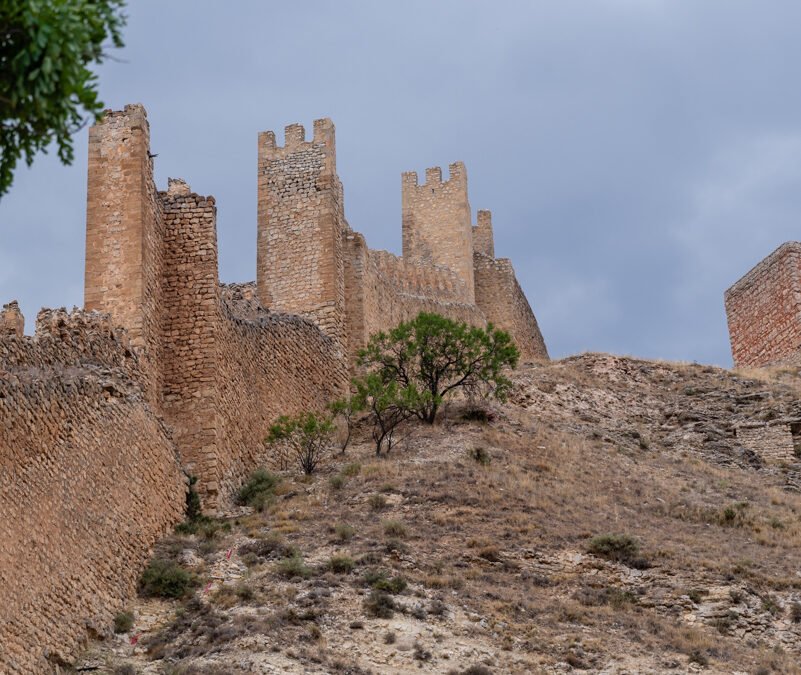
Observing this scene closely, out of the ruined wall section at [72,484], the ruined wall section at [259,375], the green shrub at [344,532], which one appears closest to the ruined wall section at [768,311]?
the ruined wall section at [259,375]

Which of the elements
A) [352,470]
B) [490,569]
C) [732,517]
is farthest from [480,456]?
[490,569]

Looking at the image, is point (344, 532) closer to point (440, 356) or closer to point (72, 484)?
point (72, 484)

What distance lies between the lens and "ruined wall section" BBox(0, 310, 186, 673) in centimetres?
1748

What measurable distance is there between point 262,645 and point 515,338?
26820 millimetres

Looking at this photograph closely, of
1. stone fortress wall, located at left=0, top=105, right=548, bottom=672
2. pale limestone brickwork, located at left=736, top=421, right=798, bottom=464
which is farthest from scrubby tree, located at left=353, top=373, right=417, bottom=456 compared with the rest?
pale limestone brickwork, located at left=736, top=421, right=798, bottom=464

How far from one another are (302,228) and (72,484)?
15.8 m

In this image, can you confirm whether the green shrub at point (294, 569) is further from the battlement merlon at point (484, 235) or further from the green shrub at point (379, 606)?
the battlement merlon at point (484, 235)

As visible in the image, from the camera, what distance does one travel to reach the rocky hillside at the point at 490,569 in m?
18.4

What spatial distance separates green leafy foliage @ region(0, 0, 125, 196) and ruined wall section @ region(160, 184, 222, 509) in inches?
566

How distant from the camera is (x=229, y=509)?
24.7 metres

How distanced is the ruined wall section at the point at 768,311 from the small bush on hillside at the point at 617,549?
61.8ft

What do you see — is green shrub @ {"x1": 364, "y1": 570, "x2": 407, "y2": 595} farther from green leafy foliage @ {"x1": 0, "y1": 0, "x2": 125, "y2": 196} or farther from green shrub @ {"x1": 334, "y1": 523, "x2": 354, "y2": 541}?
green leafy foliage @ {"x1": 0, "y1": 0, "x2": 125, "y2": 196}

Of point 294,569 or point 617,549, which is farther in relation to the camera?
point 617,549

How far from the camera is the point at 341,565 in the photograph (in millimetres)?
20688
